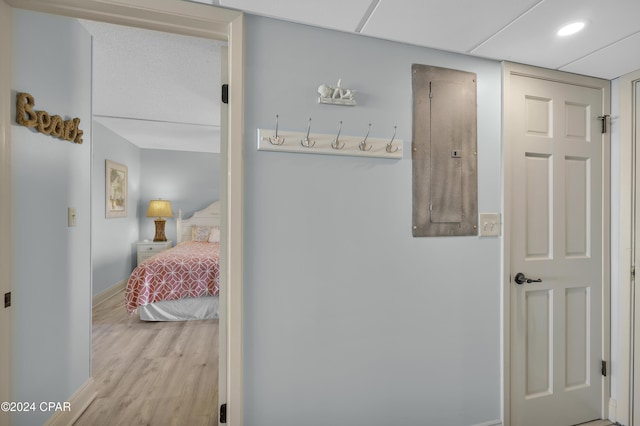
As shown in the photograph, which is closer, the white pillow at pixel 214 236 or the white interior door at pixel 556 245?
the white interior door at pixel 556 245

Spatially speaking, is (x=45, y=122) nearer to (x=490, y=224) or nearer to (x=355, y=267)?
(x=355, y=267)

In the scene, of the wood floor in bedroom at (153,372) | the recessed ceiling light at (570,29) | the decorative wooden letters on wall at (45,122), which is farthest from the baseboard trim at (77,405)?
the recessed ceiling light at (570,29)

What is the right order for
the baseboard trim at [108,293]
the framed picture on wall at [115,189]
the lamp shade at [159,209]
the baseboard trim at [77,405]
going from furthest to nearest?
the lamp shade at [159,209], the framed picture on wall at [115,189], the baseboard trim at [108,293], the baseboard trim at [77,405]

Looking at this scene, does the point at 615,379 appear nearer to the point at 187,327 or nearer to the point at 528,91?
the point at 528,91

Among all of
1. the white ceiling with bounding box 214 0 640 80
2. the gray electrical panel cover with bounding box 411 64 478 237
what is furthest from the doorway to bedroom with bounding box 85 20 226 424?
the gray electrical panel cover with bounding box 411 64 478 237

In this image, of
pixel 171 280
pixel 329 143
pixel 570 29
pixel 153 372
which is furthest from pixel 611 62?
pixel 171 280

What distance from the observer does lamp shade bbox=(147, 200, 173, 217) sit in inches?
211

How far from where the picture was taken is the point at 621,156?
1971mm

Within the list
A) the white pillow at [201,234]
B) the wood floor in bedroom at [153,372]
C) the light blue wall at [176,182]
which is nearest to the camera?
the wood floor in bedroom at [153,372]

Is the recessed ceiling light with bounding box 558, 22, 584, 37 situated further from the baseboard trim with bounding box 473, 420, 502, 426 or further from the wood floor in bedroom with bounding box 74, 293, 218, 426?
the wood floor in bedroom with bounding box 74, 293, 218, 426

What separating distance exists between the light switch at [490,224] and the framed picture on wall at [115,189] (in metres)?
4.70

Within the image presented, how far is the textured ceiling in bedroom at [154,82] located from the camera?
216cm

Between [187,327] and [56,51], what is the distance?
278cm

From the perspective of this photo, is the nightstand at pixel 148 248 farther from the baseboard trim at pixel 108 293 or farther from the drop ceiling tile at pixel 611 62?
the drop ceiling tile at pixel 611 62
